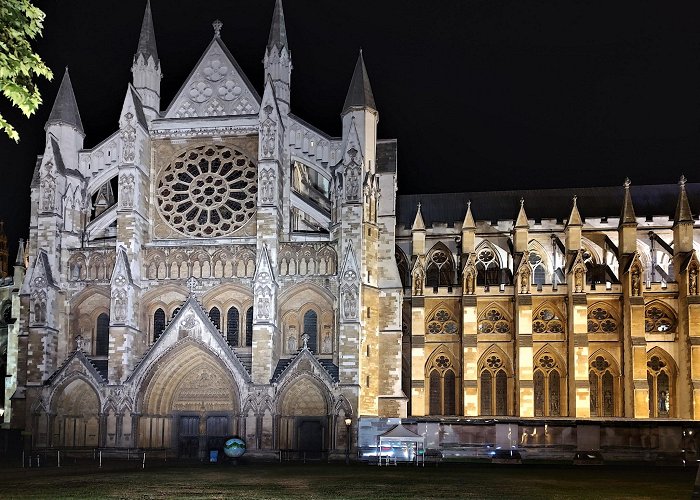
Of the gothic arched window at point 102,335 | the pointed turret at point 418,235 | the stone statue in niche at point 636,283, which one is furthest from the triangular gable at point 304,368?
the stone statue in niche at point 636,283

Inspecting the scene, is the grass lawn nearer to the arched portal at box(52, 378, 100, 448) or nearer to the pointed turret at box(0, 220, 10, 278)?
the arched portal at box(52, 378, 100, 448)

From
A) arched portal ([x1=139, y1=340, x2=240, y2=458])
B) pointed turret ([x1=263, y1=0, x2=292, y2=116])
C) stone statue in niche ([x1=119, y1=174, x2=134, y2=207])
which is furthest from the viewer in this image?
pointed turret ([x1=263, y1=0, x2=292, y2=116])

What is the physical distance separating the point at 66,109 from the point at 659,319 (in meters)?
35.7

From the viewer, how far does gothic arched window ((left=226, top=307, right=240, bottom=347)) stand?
50.3 meters

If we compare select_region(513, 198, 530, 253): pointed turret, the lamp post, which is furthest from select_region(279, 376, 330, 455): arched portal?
select_region(513, 198, 530, 253): pointed turret

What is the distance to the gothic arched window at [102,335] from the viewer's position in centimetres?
5150

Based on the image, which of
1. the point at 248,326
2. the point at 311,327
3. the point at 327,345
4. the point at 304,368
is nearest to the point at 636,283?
the point at 327,345

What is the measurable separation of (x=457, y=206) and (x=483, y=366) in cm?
1322

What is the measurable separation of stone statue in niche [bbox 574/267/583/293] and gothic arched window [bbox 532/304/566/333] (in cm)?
218

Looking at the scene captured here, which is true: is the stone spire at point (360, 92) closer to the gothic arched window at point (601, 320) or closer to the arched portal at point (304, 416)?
the arched portal at point (304, 416)

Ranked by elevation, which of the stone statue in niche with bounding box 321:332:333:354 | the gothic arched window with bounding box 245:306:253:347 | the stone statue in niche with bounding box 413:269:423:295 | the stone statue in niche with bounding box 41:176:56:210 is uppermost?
the stone statue in niche with bounding box 41:176:56:210

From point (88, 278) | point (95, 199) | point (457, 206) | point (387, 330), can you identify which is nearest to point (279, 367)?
point (387, 330)

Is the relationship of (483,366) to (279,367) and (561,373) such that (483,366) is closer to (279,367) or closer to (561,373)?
(561,373)

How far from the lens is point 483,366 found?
57.8 meters
